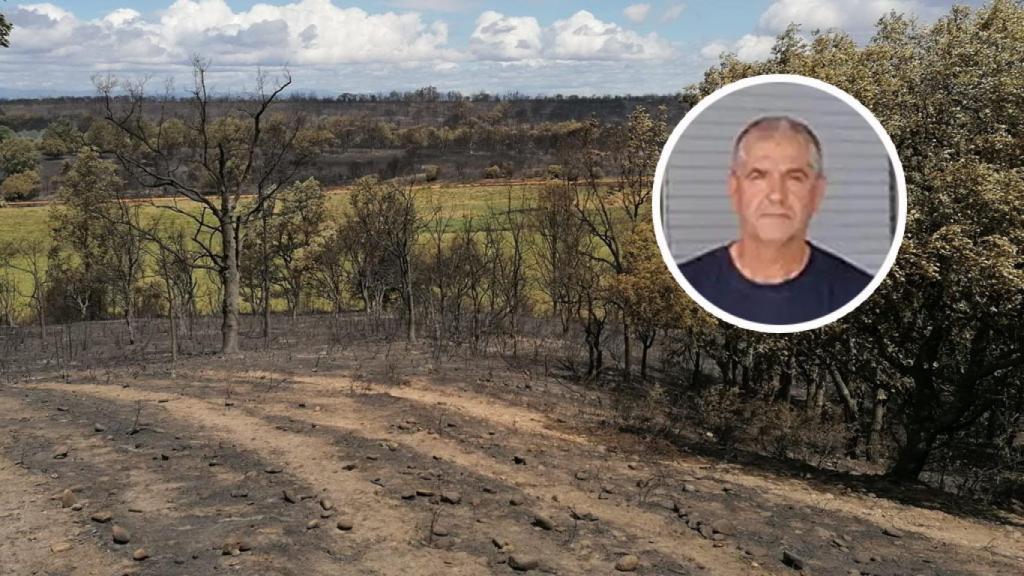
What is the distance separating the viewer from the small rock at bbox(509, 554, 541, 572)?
6402mm

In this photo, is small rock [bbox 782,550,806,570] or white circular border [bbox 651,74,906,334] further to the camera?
small rock [bbox 782,550,806,570]

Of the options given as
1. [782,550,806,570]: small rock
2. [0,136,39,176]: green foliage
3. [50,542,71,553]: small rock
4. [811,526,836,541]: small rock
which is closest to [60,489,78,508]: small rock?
[50,542,71,553]: small rock

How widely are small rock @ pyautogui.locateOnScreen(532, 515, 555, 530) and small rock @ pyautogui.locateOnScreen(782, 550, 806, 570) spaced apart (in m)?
2.17

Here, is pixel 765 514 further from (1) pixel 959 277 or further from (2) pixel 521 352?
(2) pixel 521 352

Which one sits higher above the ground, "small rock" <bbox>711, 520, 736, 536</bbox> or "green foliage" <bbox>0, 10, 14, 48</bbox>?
"green foliage" <bbox>0, 10, 14, 48</bbox>

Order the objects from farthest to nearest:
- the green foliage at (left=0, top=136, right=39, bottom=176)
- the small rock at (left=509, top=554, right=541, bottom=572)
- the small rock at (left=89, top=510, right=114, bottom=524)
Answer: the green foliage at (left=0, top=136, right=39, bottom=176)
the small rock at (left=89, top=510, right=114, bottom=524)
the small rock at (left=509, top=554, right=541, bottom=572)

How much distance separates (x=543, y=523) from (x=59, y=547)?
4.33 metres

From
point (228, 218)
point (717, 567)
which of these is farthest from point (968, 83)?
point (228, 218)

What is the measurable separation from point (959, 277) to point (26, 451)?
11.2 m

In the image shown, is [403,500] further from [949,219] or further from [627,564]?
[949,219]

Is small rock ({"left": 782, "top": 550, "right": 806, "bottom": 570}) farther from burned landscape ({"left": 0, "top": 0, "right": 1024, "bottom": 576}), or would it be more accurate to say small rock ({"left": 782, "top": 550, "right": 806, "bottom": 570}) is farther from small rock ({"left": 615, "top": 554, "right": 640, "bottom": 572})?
small rock ({"left": 615, "top": 554, "right": 640, "bottom": 572})

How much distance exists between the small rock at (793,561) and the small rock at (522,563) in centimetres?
230

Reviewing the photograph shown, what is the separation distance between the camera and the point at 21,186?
71.2 metres

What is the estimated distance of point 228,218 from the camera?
60.5 feet
